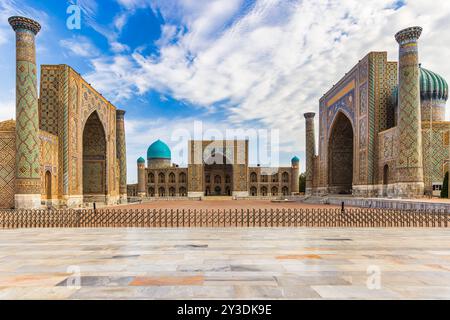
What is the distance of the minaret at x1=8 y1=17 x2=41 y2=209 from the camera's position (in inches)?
621

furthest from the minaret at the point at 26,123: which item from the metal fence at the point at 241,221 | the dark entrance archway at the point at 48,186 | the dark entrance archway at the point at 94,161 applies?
the dark entrance archway at the point at 94,161

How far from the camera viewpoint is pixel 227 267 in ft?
14.2

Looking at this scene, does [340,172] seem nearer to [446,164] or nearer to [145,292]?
[446,164]

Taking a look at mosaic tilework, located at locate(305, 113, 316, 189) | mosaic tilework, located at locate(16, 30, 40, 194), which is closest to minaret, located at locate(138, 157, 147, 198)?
mosaic tilework, located at locate(305, 113, 316, 189)

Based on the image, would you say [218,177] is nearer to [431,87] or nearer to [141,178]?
[141,178]

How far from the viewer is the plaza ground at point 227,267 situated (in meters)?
3.27

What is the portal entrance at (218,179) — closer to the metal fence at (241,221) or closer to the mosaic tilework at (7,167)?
the mosaic tilework at (7,167)

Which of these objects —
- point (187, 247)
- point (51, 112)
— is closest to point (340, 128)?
point (51, 112)

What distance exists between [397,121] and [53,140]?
2379 centimetres

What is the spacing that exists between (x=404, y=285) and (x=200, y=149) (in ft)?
144

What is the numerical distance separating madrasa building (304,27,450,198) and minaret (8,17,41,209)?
22.0 meters

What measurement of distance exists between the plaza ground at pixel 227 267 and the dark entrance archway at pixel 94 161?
1916 cm

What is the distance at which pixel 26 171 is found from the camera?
15.8 meters

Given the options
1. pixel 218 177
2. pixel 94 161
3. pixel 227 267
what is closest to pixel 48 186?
pixel 94 161
